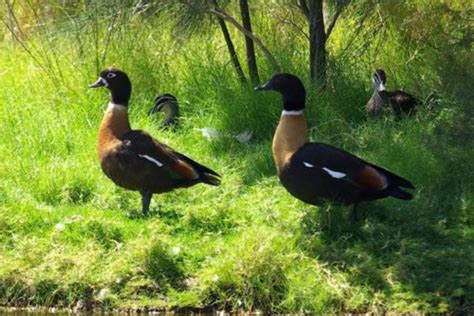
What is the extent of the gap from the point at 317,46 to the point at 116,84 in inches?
106

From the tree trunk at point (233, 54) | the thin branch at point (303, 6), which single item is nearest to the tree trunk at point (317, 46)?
the thin branch at point (303, 6)

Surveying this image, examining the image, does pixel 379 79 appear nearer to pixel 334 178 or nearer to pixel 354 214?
pixel 354 214

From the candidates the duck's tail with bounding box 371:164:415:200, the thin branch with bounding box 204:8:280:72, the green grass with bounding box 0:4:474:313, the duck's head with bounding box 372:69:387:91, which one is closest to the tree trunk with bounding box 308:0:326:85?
the green grass with bounding box 0:4:474:313

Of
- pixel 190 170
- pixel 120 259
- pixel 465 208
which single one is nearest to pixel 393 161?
pixel 465 208

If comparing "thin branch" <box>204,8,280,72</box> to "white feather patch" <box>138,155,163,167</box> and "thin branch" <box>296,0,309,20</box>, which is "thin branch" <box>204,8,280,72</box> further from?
Result: "white feather patch" <box>138,155,163,167</box>

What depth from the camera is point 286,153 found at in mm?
9508

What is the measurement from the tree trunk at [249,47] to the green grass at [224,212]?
0.23m

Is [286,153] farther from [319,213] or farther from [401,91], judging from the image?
[401,91]

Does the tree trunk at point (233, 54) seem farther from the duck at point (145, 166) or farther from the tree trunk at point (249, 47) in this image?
the duck at point (145, 166)

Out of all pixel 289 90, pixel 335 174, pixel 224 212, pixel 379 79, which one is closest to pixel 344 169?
pixel 335 174

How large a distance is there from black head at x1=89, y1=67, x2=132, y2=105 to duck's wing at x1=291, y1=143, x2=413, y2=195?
1.83 m

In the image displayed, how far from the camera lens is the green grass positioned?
28.1 feet

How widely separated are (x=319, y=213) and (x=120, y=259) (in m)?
1.54

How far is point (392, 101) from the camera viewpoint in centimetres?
1196
